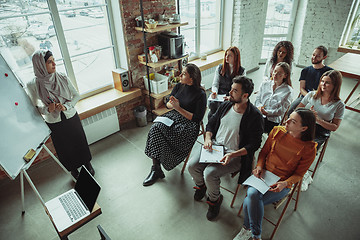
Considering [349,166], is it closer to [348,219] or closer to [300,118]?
[348,219]

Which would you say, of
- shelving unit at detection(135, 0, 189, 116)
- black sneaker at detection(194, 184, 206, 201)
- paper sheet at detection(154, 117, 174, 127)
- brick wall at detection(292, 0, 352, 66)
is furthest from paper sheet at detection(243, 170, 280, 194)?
brick wall at detection(292, 0, 352, 66)

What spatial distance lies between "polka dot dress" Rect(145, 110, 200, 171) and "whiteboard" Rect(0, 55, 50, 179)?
44.5 inches

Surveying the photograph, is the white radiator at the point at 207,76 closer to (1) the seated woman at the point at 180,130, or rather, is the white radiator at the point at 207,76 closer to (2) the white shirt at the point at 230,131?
(1) the seated woman at the point at 180,130

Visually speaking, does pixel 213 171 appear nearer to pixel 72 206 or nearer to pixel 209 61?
pixel 72 206

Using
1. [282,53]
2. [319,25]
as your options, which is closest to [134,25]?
[282,53]

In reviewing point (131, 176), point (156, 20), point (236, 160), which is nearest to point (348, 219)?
point (236, 160)

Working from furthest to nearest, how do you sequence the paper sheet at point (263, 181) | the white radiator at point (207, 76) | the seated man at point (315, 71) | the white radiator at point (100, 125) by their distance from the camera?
the white radiator at point (207, 76) < the white radiator at point (100, 125) < the seated man at point (315, 71) < the paper sheet at point (263, 181)

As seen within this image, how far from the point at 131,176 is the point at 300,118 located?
2.09 meters

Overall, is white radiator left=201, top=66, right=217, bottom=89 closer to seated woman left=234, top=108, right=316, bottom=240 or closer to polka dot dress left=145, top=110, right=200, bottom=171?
polka dot dress left=145, top=110, right=200, bottom=171

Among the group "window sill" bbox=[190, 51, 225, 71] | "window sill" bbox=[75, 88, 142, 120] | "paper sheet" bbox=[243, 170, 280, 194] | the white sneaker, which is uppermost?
"window sill" bbox=[190, 51, 225, 71]

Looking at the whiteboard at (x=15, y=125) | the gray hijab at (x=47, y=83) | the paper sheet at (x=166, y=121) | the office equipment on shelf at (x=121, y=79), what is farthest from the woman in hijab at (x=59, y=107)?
the office equipment on shelf at (x=121, y=79)

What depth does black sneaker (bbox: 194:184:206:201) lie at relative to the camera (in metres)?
2.73

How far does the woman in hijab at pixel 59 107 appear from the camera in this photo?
8.11 feet

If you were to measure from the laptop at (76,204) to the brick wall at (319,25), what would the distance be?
19.1 feet
